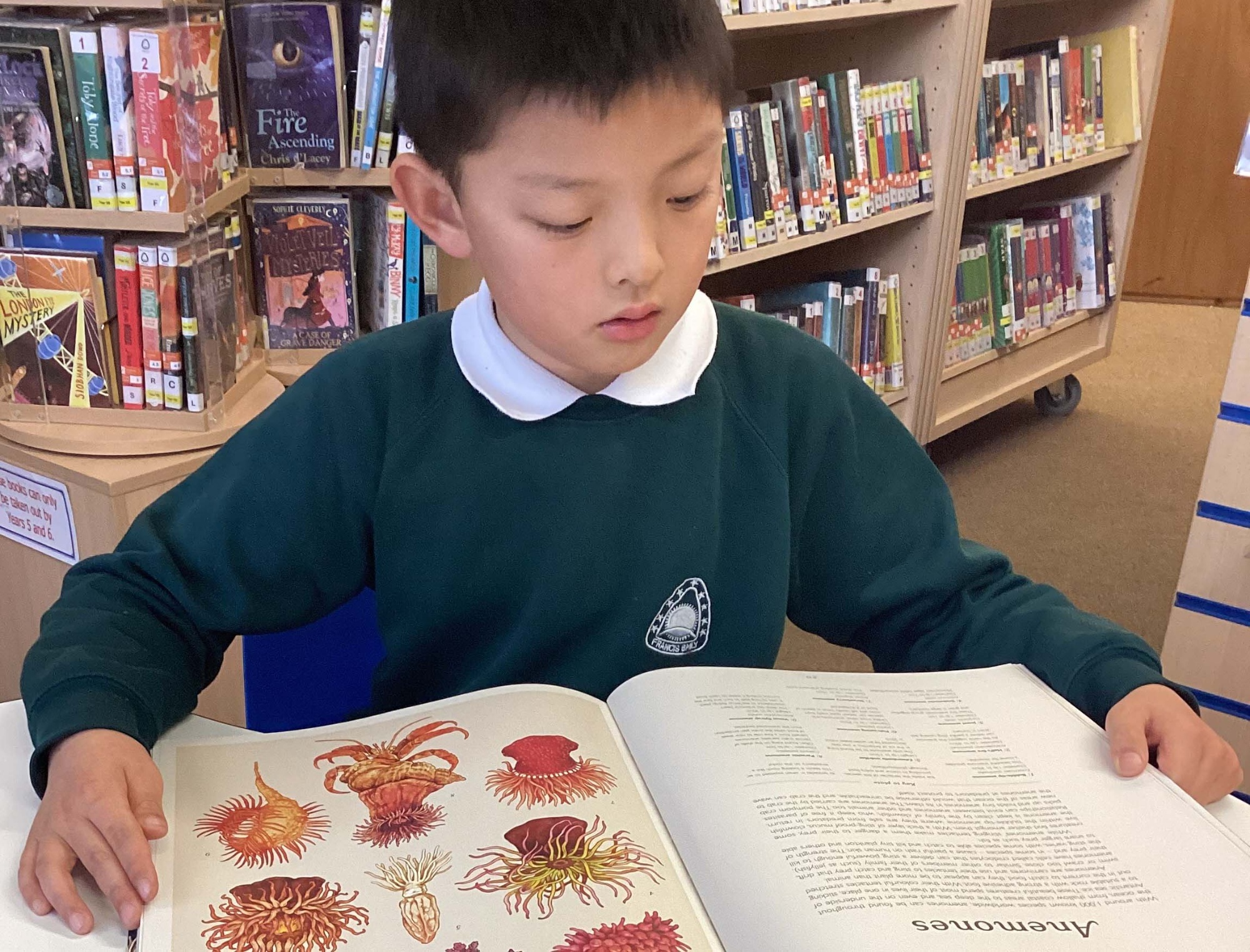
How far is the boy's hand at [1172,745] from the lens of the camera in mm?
619

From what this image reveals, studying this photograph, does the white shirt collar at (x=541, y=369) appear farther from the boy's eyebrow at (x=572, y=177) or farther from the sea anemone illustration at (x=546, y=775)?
the sea anemone illustration at (x=546, y=775)

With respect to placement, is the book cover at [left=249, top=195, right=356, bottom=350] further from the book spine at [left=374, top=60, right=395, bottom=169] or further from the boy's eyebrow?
the boy's eyebrow

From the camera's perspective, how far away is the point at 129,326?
151cm

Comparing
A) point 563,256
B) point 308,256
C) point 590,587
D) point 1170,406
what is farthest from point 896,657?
point 1170,406

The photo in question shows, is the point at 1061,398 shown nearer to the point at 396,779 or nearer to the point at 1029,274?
the point at 1029,274

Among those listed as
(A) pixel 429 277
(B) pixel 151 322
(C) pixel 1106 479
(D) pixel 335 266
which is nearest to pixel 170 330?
(B) pixel 151 322

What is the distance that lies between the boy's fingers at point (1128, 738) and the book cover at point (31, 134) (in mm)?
1331

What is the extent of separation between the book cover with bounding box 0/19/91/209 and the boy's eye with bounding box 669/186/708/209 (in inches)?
40.9

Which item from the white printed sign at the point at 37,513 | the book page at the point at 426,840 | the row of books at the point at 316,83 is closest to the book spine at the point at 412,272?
the row of books at the point at 316,83

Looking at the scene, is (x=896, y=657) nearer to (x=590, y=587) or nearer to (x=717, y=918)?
(x=590, y=587)

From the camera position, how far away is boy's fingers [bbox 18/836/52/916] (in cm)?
50

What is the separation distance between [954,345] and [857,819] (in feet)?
7.70

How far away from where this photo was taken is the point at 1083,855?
1.77 feet

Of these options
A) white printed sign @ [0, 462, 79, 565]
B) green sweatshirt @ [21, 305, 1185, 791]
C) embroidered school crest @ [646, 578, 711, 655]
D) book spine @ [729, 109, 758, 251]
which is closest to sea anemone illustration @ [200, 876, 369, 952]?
green sweatshirt @ [21, 305, 1185, 791]
